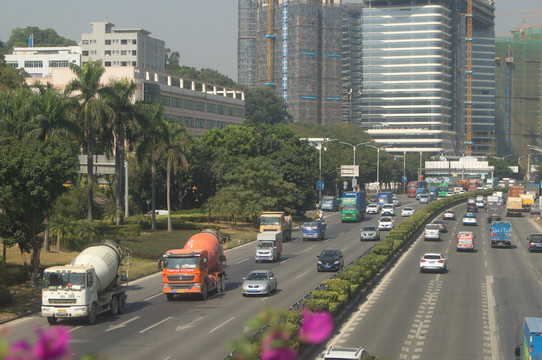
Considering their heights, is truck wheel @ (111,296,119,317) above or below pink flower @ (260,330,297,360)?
below

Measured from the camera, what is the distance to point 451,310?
120 feet

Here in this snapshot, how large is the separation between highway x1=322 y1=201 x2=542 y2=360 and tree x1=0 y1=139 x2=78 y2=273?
59.5 feet

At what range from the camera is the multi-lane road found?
27453 millimetres

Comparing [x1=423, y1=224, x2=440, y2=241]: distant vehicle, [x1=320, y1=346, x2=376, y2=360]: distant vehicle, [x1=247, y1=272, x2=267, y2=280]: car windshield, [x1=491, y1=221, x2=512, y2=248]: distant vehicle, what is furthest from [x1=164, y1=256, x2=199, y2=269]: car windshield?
[x1=423, y1=224, x2=440, y2=241]: distant vehicle

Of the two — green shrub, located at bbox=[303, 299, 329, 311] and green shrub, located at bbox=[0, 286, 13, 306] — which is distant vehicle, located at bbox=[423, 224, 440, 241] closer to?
green shrub, located at bbox=[303, 299, 329, 311]

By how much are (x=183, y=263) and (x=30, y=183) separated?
364 inches

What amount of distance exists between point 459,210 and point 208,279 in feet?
318

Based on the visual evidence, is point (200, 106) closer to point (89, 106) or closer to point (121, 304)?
point (89, 106)

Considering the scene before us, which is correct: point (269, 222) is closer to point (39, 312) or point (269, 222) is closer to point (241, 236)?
point (241, 236)

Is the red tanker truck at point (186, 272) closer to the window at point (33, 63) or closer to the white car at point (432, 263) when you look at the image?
the white car at point (432, 263)

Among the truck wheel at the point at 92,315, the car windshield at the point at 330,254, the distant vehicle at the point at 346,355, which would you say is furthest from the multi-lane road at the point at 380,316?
the distant vehicle at the point at 346,355

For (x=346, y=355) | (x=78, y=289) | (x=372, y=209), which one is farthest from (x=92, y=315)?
(x=372, y=209)

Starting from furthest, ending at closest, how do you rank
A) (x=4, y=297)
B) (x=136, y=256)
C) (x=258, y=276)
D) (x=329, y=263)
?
(x=136, y=256)
(x=329, y=263)
(x=258, y=276)
(x=4, y=297)

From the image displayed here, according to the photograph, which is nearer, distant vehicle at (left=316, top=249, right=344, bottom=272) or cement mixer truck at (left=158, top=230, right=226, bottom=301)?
cement mixer truck at (left=158, top=230, right=226, bottom=301)
